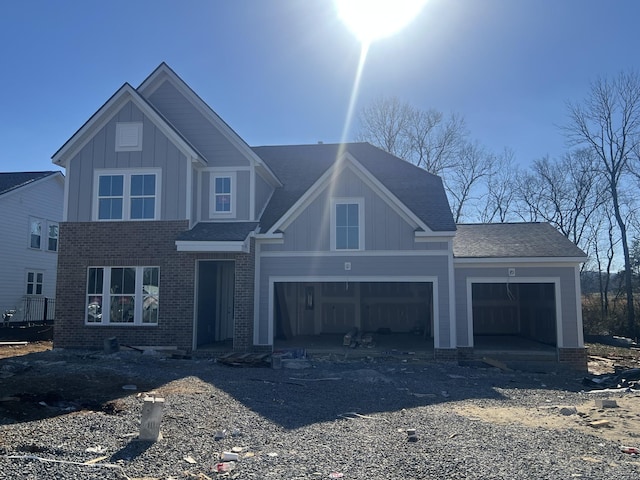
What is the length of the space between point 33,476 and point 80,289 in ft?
38.9

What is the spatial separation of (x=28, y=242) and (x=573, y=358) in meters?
25.1

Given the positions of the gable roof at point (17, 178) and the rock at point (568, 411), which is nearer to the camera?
the rock at point (568, 411)

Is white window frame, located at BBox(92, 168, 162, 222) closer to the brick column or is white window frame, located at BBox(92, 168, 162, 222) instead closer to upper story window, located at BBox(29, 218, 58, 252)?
the brick column

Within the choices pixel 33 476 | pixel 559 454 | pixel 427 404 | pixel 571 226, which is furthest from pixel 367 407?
pixel 571 226

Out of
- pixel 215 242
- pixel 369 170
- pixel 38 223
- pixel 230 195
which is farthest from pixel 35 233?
pixel 369 170

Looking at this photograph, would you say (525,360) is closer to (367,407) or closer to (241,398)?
(367,407)

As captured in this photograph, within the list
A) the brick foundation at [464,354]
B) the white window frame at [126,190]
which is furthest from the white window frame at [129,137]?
the brick foundation at [464,354]

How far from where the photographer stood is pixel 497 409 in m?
9.70

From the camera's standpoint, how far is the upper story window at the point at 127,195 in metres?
16.4

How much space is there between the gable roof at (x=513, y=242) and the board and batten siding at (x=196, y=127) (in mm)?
7742

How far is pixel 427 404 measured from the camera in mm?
10039

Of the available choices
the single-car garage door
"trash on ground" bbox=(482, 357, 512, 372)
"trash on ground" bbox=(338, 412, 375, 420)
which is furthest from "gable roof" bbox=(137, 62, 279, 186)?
the single-car garage door

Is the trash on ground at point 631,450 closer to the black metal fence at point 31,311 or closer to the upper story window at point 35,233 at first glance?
the black metal fence at point 31,311

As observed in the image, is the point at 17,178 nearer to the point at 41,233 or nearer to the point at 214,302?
the point at 41,233
